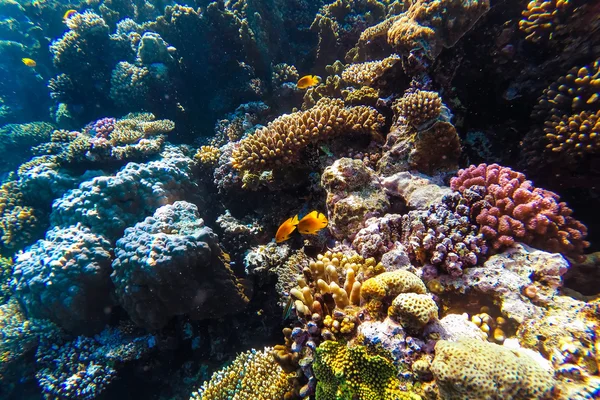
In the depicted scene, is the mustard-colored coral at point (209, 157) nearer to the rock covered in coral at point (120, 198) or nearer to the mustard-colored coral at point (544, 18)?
the rock covered in coral at point (120, 198)

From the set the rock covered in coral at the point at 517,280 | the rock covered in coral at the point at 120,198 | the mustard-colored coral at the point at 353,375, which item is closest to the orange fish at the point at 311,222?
the mustard-colored coral at the point at 353,375

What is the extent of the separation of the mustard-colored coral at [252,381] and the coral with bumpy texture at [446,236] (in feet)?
6.91

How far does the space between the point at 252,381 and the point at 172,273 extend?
2.11 meters

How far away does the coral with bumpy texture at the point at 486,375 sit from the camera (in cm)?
182

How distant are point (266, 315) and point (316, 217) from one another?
9.89ft

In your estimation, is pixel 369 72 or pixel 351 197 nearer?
pixel 351 197

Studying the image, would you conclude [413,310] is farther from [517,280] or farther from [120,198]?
[120,198]

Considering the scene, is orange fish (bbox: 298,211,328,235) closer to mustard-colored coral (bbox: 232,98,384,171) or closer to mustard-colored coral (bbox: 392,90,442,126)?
mustard-colored coral (bbox: 232,98,384,171)

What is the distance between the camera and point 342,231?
375 centimetres

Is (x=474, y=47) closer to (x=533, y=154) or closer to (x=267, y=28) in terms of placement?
(x=533, y=154)

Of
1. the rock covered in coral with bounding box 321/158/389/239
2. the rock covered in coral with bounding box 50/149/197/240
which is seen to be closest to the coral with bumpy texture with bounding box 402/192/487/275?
the rock covered in coral with bounding box 321/158/389/239

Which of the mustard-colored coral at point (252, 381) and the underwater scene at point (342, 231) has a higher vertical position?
the underwater scene at point (342, 231)

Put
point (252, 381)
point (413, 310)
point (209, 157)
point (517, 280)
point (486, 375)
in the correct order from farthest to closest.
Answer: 1. point (209, 157)
2. point (252, 381)
3. point (517, 280)
4. point (413, 310)
5. point (486, 375)

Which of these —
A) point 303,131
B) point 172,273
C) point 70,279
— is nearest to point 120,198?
point 70,279
